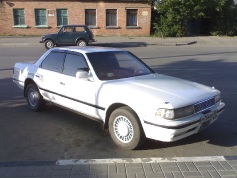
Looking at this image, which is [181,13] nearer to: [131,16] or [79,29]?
[131,16]

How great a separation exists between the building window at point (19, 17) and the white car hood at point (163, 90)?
2627 centimetres

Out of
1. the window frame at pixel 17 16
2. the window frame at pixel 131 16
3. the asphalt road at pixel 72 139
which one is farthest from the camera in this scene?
the window frame at pixel 131 16

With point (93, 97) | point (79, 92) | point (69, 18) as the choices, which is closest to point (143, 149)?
point (93, 97)

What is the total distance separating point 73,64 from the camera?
17.8ft

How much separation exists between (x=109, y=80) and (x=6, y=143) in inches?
76.2

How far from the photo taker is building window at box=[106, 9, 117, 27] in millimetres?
29031

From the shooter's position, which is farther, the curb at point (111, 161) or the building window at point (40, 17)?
the building window at point (40, 17)

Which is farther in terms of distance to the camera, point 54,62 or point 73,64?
point 54,62

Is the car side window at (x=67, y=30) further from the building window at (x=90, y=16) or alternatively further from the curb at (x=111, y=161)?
the curb at (x=111, y=161)

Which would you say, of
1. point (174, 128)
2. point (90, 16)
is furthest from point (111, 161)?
point (90, 16)

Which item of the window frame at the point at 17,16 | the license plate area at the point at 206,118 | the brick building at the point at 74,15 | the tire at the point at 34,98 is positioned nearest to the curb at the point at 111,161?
the license plate area at the point at 206,118

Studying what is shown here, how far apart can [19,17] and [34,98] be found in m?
24.6

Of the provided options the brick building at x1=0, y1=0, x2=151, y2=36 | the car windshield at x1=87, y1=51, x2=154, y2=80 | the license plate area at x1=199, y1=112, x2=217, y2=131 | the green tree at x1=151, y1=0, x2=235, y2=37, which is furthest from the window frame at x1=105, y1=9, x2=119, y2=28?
the license plate area at x1=199, y1=112, x2=217, y2=131

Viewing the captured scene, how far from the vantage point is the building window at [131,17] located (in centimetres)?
2916
